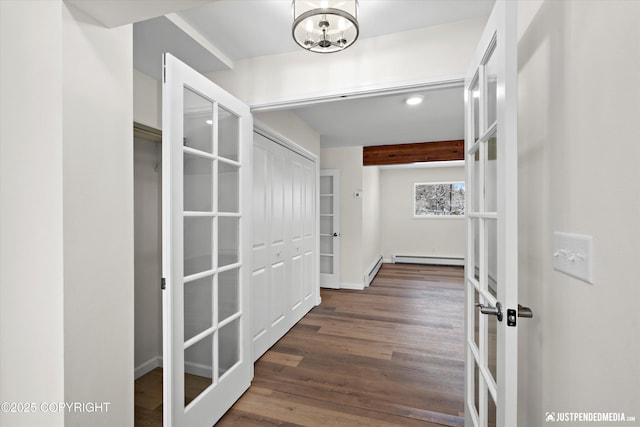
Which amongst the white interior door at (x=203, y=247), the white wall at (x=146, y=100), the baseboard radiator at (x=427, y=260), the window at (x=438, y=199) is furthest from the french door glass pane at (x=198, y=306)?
the window at (x=438, y=199)

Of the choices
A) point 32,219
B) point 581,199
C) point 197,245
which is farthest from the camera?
point 197,245

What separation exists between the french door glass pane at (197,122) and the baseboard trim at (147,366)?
1.90 metres

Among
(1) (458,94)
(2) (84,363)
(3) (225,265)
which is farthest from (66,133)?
(1) (458,94)

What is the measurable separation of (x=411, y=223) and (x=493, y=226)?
6.27 meters

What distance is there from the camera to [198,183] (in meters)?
1.61

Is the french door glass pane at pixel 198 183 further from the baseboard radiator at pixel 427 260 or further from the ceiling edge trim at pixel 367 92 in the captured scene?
the baseboard radiator at pixel 427 260

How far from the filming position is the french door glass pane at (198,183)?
5.04ft

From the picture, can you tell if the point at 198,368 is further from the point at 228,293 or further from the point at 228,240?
the point at 228,240

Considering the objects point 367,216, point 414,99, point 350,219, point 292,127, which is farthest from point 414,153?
point 292,127

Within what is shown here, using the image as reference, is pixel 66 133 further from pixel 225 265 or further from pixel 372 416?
pixel 372 416

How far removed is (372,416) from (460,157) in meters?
3.95

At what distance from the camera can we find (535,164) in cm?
100

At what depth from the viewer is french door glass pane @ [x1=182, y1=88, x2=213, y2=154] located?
1544mm

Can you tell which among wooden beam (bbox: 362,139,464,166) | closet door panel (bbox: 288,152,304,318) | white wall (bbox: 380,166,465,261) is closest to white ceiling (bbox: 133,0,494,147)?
closet door panel (bbox: 288,152,304,318)
